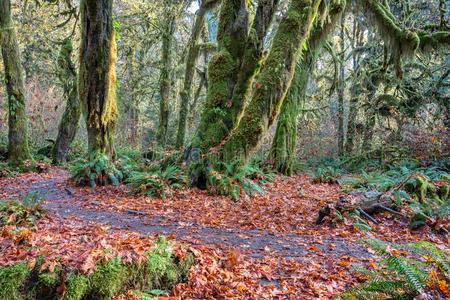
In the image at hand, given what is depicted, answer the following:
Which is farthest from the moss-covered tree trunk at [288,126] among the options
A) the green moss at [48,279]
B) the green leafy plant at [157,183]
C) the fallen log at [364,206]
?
the green moss at [48,279]

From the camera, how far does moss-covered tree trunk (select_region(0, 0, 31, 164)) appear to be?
1120 centimetres

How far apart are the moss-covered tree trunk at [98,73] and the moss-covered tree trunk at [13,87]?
153 inches

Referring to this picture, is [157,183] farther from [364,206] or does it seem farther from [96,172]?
[364,206]

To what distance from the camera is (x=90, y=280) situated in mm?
3299

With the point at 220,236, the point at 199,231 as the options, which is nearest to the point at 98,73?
the point at 199,231

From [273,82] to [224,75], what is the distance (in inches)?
62.2

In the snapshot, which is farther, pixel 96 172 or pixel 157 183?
pixel 96 172

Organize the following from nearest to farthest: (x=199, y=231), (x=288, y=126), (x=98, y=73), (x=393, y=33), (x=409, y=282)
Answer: (x=409, y=282)
(x=199, y=231)
(x=98, y=73)
(x=393, y=33)
(x=288, y=126)

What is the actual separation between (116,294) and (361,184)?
28.9ft

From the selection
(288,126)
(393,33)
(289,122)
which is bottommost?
(288,126)

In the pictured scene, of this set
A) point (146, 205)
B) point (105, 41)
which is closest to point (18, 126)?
point (105, 41)

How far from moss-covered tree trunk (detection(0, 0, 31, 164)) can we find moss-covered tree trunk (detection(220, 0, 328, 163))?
23.2 ft

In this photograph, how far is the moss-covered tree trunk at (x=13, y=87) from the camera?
1120 cm

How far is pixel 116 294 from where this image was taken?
3.44 metres
